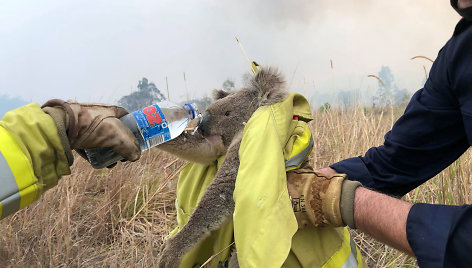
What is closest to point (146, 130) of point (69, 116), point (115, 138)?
point (115, 138)

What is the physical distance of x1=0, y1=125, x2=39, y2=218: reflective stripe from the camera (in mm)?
1100

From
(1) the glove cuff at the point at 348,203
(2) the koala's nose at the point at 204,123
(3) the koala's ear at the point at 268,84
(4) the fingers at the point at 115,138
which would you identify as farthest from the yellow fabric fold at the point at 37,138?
(1) the glove cuff at the point at 348,203

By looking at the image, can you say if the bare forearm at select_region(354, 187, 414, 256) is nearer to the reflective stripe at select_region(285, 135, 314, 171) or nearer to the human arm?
the reflective stripe at select_region(285, 135, 314, 171)

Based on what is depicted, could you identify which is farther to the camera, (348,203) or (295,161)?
(295,161)

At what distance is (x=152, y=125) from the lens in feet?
5.34

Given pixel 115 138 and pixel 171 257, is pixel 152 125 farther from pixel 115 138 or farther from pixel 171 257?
pixel 171 257

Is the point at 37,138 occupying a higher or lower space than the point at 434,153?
higher

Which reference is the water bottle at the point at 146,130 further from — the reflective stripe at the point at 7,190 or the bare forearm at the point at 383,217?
the bare forearm at the point at 383,217

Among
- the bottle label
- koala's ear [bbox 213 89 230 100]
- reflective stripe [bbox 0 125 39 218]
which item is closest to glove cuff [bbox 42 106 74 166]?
reflective stripe [bbox 0 125 39 218]

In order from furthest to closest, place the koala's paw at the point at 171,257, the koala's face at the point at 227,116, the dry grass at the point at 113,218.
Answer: the dry grass at the point at 113,218 → the koala's face at the point at 227,116 → the koala's paw at the point at 171,257

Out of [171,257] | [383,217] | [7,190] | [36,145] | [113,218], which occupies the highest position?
[36,145]

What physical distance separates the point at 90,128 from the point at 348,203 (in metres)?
0.98

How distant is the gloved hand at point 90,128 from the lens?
1.27 m

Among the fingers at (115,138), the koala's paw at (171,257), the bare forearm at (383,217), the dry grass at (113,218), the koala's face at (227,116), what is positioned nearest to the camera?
the bare forearm at (383,217)
